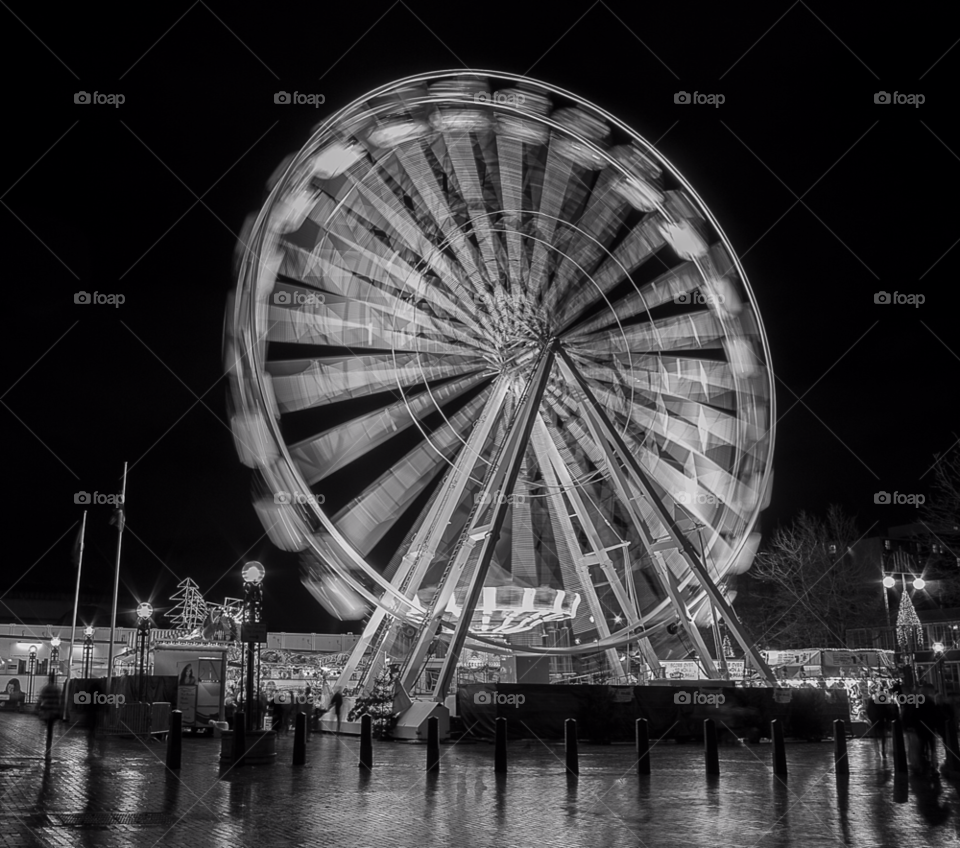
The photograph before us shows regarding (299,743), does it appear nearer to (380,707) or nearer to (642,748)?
(642,748)

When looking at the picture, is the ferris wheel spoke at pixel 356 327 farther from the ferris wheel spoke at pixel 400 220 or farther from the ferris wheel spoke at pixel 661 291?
the ferris wheel spoke at pixel 661 291

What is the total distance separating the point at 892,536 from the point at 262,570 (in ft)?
209

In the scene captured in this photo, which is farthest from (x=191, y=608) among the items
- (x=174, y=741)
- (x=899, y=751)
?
(x=899, y=751)

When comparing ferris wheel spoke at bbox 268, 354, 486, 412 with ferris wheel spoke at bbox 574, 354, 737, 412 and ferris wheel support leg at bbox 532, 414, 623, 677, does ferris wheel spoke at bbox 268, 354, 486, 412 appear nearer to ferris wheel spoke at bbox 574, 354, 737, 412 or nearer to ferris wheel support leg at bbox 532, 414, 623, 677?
ferris wheel support leg at bbox 532, 414, 623, 677

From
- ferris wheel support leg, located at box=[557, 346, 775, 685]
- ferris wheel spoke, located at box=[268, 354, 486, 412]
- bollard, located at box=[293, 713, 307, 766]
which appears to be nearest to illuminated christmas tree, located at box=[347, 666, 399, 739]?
bollard, located at box=[293, 713, 307, 766]

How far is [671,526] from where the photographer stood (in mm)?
24469

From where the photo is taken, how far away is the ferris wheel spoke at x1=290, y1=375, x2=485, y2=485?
22.5 metres

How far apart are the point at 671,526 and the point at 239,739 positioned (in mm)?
12523

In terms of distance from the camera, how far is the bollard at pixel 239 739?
1538 cm

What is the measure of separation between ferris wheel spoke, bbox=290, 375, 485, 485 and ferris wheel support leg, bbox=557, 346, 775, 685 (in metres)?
3.19

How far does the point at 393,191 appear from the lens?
22797mm

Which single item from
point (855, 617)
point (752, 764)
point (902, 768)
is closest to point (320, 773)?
point (752, 764)

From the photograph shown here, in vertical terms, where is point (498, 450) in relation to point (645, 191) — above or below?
below

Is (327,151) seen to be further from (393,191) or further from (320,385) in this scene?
(320,385)
